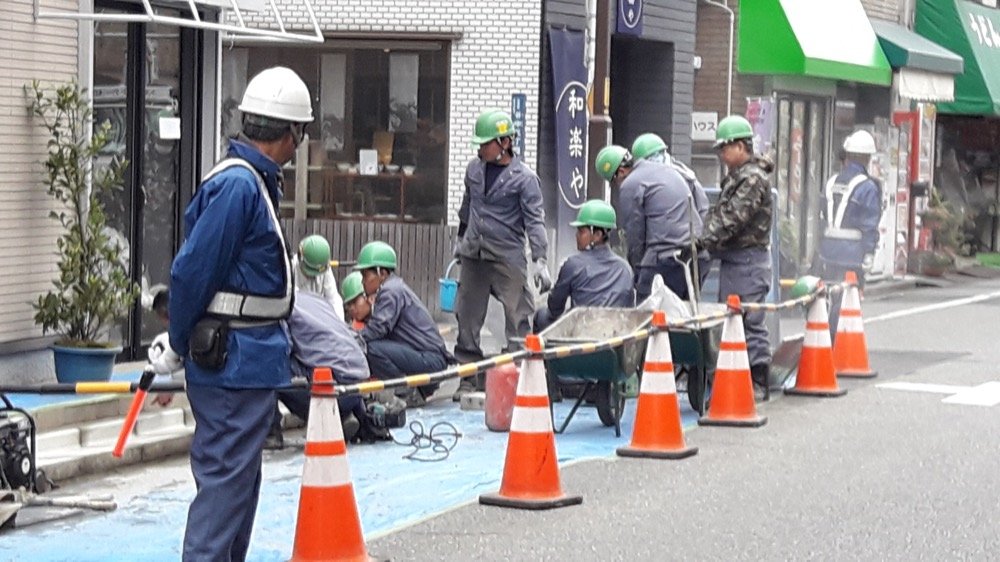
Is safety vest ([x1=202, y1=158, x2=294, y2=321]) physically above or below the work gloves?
above

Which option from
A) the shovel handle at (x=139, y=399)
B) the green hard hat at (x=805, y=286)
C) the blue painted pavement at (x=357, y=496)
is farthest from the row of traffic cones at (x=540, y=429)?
the shovel handle at (x=139, y=399)

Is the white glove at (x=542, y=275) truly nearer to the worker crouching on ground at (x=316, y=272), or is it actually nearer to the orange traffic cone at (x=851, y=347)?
the worker crouching on ground at (x=316, y=272)

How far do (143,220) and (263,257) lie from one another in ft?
23.8

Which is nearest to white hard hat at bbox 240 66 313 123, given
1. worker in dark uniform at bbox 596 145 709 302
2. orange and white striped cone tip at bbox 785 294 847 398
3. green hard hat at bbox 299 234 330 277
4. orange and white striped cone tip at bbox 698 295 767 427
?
green hard hat at bbox 299 234 330 277

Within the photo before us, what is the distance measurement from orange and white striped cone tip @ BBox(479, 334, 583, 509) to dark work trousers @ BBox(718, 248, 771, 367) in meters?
4.75

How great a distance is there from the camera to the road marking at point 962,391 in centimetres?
1414

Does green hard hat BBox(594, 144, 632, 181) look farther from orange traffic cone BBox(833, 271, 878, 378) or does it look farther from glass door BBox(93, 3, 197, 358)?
glass door BBox(93, 3, 197, 358)

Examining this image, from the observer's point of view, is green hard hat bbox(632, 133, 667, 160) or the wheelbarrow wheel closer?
the wheelbarrow wheel

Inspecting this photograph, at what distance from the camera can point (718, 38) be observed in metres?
26.0

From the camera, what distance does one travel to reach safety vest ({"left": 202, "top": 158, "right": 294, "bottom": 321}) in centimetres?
702

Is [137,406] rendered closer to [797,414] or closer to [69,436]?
[69,436]

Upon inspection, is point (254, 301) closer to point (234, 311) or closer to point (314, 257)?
point (234, 311)

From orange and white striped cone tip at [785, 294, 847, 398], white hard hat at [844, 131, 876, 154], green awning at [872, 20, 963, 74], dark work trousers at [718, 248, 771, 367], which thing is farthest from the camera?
green awning at [872, 20, 963, 74]

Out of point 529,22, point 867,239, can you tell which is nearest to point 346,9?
point 529,22
